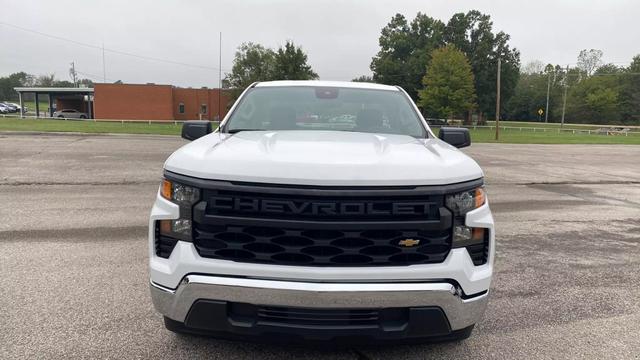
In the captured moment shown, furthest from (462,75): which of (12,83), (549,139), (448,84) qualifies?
(12,83)

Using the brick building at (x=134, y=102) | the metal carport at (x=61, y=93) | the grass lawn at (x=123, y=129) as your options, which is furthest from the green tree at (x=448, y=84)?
the metal carport at (x=61, y=93)

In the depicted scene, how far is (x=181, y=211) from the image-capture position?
2.50m

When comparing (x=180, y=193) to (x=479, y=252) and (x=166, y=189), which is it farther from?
(x=479, y=252)

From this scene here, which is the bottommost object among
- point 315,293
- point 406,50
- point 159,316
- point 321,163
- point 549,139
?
point 549,139

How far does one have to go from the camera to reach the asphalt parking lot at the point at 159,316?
3111 millimetres

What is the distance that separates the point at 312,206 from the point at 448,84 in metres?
60.0

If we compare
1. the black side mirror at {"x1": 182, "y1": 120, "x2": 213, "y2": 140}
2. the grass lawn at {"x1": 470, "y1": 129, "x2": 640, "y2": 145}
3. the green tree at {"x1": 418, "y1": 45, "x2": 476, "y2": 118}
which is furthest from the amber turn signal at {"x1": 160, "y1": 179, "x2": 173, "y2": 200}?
the green tree at {"x1": 418, "y1": 45, "x2": 476, "y2": 118}

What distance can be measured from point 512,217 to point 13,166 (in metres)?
11.3

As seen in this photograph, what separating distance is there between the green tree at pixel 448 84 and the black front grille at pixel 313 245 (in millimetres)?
59150

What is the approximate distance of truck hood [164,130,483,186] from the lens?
2.39 m

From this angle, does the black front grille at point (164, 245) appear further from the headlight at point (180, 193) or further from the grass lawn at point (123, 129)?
the grass lawn at point (123, 129)

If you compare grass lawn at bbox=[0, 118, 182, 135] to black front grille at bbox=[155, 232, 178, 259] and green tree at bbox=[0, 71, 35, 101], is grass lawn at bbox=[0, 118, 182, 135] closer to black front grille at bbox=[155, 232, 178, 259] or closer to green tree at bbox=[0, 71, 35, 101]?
black front grille at bbox=[155, 232, 178, 259]

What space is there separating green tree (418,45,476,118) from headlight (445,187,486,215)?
58.8 meters

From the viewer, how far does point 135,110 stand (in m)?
54.1
